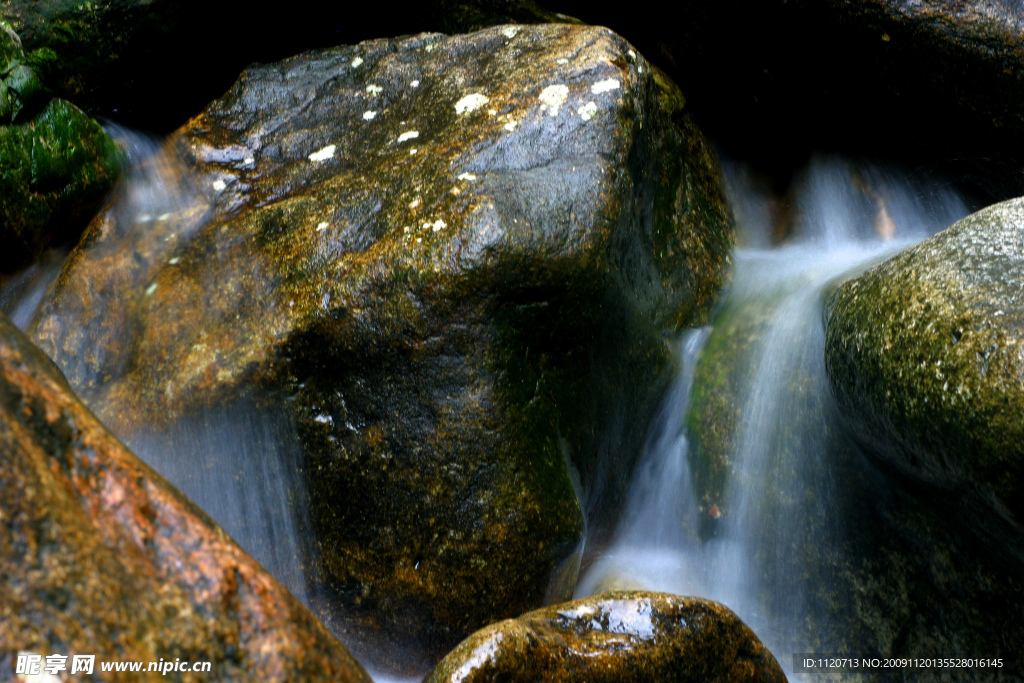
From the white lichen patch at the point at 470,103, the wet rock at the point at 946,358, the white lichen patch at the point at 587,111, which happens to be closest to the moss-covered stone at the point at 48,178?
the white lichen patch at the point at 470,103

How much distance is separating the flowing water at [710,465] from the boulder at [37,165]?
14 centimetres

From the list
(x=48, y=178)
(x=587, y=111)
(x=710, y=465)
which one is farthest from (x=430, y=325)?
(x=48, y=178)

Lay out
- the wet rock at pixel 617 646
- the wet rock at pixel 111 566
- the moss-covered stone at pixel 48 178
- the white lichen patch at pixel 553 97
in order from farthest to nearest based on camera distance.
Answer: the white lichen patch at pixel 553 97 < the moss-covered stone at pixel 48 178 < the wet rock at pixel 617 646 < the wet rock at pixel 111 566

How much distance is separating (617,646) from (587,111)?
99.8 inches

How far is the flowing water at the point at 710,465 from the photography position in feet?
10.4

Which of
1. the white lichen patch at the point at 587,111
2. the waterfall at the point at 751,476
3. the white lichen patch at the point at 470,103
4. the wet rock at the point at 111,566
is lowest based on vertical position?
the waterfall at the point at 751,476

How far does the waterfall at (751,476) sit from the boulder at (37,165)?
342 centimetres

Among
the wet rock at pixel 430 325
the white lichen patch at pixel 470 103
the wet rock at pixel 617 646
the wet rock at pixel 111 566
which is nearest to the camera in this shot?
the wet rock at pixel 111 566

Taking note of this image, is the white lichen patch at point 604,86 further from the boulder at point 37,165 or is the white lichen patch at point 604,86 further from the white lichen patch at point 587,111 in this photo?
the boulder at point 37,165

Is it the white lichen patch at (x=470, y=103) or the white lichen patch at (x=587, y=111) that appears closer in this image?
the white lichen patch at (x=587, y=111)

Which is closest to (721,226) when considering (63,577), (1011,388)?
(1011,388)

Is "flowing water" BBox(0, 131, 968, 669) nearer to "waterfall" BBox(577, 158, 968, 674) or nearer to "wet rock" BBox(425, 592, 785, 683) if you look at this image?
"waterfall" BBox(577, 158, 968, 674)

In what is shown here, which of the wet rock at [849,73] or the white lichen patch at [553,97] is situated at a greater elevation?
the white lichen patch at [553,97]

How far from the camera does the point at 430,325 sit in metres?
3.11
